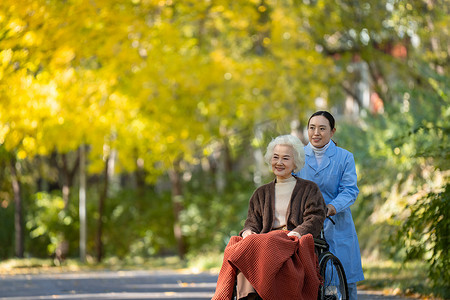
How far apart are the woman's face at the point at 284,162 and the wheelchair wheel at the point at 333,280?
637 mm

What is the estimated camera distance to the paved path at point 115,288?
10508 mm

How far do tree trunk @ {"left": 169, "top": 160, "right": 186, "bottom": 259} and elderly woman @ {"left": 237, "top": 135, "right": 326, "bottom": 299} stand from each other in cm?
1574

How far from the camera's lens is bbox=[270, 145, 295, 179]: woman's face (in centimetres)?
613

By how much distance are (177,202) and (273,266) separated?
1696 cm

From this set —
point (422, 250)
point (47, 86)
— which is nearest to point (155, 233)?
point (47, 86)

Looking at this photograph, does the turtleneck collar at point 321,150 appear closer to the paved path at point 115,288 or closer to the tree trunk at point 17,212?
the paved path at point 115,288

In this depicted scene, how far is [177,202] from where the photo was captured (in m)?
22.3

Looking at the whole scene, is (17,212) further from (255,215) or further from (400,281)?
(255,215)

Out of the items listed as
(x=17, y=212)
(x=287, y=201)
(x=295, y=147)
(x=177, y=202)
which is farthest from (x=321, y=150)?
(x=17, y=212)

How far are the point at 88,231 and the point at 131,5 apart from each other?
10826 mm

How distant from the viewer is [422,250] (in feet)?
29.2

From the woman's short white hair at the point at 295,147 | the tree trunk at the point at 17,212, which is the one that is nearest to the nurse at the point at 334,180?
the woman's short white hair at the point at 295,147

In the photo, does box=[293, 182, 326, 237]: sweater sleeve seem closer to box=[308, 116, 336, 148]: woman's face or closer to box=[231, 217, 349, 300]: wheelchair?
box=[231, 217, 349, 300]: wheelchair

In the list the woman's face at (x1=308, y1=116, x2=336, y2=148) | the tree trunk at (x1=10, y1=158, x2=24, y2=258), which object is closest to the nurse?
the woman's face at (x1=308, y1=116, x2=336, y2=148)
